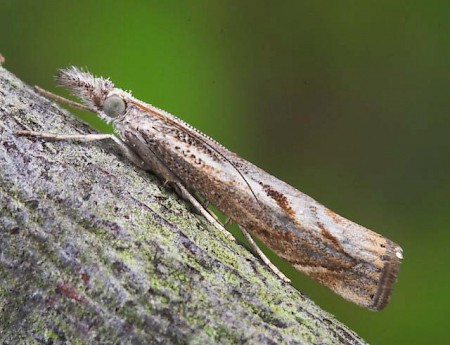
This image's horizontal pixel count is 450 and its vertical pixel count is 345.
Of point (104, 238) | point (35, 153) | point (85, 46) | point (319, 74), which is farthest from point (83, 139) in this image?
point (319, 74)

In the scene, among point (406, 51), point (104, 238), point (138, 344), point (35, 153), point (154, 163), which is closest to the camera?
point (138, 344)

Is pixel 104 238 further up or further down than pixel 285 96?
further down

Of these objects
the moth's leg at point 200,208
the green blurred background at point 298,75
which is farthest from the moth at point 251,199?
the green blurred background at point 298,75

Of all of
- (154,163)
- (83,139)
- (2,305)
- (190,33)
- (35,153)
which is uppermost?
(190,33)

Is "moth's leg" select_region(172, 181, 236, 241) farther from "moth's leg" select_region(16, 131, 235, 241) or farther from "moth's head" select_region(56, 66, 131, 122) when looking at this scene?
"moth's head" select_region(56, 66, 131, 122)

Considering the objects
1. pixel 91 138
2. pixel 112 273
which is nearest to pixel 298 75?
pixel 91 138

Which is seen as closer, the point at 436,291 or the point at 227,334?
the point at 227,334

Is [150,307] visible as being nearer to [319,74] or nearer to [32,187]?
[32,187]
